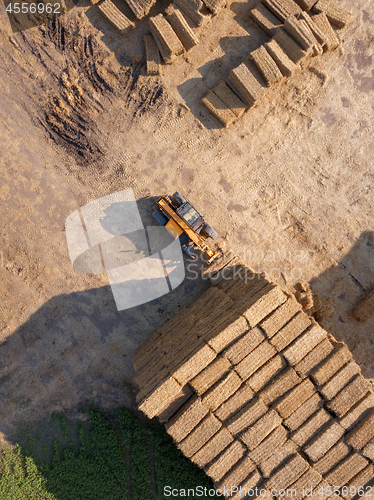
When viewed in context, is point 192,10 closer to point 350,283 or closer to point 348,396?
point 350,283

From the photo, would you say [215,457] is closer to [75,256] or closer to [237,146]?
[75,256]

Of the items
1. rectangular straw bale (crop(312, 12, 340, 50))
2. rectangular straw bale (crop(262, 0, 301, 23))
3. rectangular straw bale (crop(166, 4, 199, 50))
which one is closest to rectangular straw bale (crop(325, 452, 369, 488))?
rectangular straw bale (crop(312, 12, 340, 50))

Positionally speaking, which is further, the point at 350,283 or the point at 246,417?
the point at 350,283

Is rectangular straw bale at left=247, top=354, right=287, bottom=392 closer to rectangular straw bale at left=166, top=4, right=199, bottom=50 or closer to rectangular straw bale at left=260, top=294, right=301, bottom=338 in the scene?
rectangular straw bale at left=260, top=294, right=301, bottom=338

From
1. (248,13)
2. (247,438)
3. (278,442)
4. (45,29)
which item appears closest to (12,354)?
(247,438)

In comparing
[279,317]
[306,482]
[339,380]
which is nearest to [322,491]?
[306,482]
